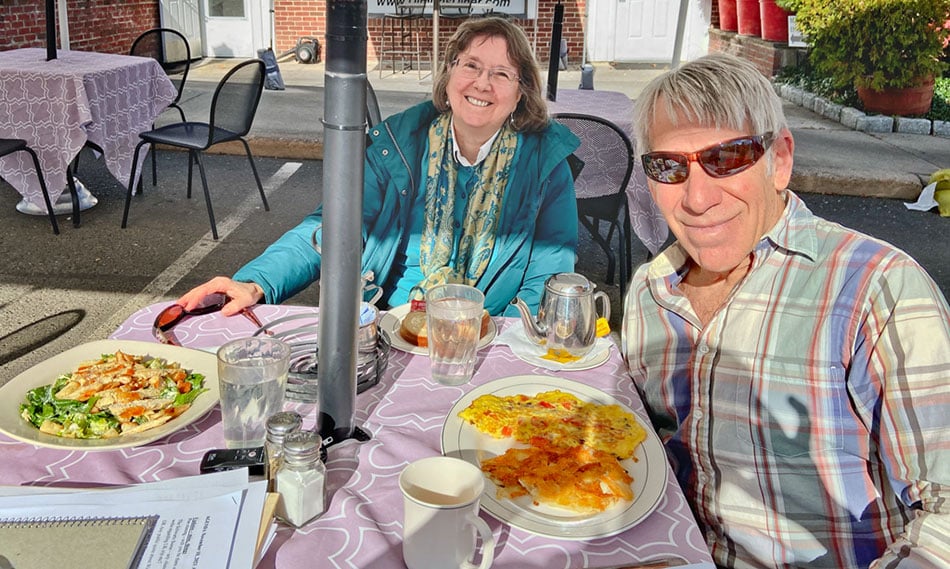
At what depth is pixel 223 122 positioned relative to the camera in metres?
5.36

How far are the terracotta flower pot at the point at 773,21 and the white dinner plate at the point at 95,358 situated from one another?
33.5 feet

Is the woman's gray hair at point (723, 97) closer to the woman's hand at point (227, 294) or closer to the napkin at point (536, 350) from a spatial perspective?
the napkin at point (536, 350)

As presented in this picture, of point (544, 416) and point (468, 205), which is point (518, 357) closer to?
point (544, 416)

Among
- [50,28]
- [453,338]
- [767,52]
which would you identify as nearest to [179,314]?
[453,338]

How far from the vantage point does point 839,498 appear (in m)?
1.35

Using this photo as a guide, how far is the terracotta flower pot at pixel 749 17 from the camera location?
1078cm

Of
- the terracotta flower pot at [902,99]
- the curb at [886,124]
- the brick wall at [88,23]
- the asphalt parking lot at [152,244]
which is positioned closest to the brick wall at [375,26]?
the brick wall at [88,23]

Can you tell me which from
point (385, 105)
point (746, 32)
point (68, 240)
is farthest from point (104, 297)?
point (746, 32)

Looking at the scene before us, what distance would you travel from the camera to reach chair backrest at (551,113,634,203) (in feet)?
12.7

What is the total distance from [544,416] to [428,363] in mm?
324

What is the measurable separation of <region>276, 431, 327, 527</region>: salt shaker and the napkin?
64 cm

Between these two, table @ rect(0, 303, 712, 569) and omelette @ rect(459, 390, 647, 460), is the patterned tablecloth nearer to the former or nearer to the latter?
table @ rect(0, 303, 712, 569)

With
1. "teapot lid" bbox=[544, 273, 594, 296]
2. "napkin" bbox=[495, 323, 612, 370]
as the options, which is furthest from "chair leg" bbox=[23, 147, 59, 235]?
"teapot lid" bbox=[544, 273, 594, 296]

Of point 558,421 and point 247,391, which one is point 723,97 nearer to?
point 558,421
